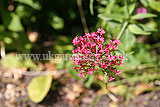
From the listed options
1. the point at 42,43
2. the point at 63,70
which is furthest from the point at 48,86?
the point at 42,43

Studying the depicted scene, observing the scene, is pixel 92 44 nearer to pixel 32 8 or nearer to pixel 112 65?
pixel 112 65

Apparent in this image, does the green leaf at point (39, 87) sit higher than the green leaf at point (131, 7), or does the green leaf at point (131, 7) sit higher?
the green leaf at point (131, 7)

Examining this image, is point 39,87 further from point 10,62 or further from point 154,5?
point 154,5

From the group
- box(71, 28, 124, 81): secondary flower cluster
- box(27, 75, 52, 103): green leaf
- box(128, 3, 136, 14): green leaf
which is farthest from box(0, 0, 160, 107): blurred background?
box(71, 28, 124, 81): secondary flower cluster

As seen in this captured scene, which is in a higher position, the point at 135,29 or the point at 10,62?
the point at 135,29

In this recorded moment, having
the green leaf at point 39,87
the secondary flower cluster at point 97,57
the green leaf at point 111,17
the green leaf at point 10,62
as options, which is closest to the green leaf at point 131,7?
the green leaf at point 111,17

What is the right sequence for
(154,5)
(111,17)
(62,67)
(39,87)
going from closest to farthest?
(111,17) < (154,5) < (39,87) < (62,67)

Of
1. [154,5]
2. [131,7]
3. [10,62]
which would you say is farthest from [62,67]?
[154,5]

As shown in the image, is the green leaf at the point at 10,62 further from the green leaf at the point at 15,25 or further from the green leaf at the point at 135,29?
the green leaf at the point at 135,29

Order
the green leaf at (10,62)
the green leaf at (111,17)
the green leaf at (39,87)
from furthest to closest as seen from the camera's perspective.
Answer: the green leaf at (10,62) < the green leaf at (39,87) < the green leaf at (111,17)
